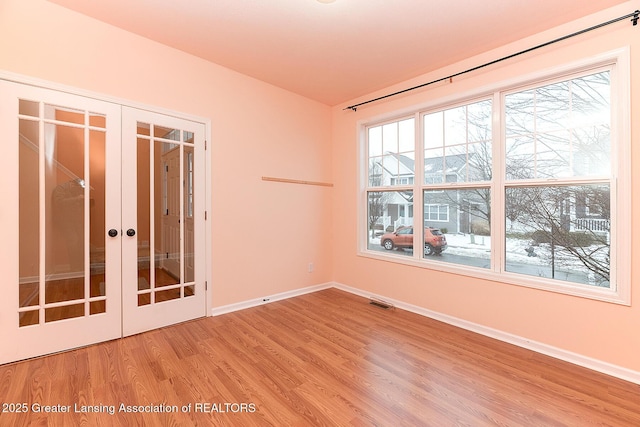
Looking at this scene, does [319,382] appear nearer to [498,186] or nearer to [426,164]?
[498,186]

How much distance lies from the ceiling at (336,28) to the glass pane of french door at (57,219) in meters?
0.90

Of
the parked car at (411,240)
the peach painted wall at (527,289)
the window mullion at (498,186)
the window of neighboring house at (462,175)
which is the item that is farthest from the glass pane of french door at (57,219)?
the window mullion at (498,186)

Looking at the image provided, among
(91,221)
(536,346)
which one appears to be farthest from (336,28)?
(536,346)

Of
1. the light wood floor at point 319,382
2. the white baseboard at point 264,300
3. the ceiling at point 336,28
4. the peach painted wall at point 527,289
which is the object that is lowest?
the light wood floor at point 319,382

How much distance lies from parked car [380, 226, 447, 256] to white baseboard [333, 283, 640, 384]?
27.4 inches

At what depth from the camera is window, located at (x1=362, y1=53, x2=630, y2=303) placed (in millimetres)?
2258

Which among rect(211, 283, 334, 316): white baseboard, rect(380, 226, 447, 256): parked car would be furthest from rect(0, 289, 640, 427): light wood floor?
rect(380, 226, 447, 256): parked car

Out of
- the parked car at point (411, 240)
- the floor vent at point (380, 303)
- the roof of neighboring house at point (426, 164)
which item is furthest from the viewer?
the floor vent at point (380, 303)

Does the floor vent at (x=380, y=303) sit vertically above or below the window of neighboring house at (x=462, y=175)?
below

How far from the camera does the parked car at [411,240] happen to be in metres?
3.31

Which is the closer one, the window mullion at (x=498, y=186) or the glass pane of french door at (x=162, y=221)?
the glass pane of french door at (x=162, y=221)

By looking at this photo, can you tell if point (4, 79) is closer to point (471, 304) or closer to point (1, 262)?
point (1, 262)

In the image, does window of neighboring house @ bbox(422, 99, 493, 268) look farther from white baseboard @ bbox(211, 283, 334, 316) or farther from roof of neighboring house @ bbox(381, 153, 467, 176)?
white baseboard @ bbox(211, 283, 334, 316)

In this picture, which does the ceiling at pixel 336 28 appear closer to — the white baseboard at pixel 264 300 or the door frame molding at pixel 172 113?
the door frame molding at pixel 172 113
